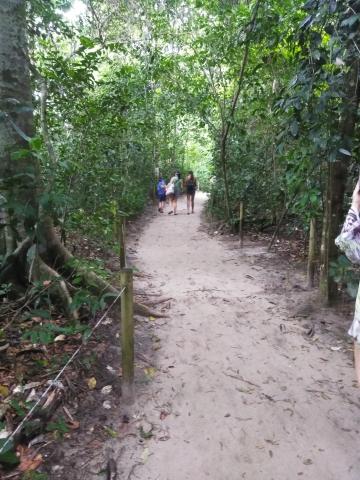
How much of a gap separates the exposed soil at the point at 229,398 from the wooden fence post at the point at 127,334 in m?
0.13

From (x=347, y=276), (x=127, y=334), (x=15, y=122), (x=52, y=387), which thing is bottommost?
(x=52, y=387)

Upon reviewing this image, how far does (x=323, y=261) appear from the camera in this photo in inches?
197

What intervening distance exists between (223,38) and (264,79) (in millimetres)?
1329

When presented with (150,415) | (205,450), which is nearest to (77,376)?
(150,415)

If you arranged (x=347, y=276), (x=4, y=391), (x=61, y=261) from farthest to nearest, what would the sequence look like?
(x=61, y=261) → (x=347, y=276) → (x=4, y=391)

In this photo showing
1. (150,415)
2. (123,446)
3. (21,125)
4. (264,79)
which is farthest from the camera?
(264,79)

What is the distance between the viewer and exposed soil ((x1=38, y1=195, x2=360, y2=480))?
2598mm

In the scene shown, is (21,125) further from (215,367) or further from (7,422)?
(215,367)

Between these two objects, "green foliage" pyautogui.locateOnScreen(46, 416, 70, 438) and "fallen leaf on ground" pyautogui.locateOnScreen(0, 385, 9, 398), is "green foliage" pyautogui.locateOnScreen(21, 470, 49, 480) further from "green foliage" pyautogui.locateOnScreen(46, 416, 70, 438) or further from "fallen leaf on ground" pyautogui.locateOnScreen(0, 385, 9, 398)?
"fallen leaf on ground" pyautogui.locateOnScreen(0, 385, 9, 398)

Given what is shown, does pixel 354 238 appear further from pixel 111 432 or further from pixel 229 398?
pixel 111 432

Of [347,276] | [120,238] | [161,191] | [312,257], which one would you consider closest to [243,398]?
[347,276]

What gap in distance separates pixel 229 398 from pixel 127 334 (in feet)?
3.68

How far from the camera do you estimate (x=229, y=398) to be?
3.31 m

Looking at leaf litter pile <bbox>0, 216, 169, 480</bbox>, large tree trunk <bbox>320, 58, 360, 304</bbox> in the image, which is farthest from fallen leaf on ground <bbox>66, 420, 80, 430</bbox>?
large tree trunk <bbox>320, 58, 360, 304</bbox>
